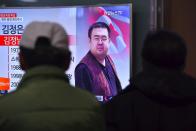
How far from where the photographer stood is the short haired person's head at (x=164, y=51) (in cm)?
198

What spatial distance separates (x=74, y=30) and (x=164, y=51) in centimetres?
226

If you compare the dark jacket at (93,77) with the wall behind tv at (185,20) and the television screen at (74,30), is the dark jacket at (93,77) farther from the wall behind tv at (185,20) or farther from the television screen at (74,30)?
the wall behind tv at (185,20)

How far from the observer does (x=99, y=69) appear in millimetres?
4070

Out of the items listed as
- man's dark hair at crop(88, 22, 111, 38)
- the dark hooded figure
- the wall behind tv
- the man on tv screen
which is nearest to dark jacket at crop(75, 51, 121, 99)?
the man on tv screen

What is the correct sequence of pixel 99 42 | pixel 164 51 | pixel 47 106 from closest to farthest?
pixel 47 106, pixel 164 51, pixel 99 42

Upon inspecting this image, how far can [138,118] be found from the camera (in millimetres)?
2041

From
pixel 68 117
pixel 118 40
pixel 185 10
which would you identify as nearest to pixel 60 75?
pixel 68 117

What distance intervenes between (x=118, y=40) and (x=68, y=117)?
235 centimetres

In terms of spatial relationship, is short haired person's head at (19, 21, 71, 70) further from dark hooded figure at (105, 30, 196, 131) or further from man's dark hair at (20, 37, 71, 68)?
dark hooded figure at (105, 30, 196, 131)

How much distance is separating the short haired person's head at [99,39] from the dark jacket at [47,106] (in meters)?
2.24

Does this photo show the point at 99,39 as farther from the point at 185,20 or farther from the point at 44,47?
the point at 44,47

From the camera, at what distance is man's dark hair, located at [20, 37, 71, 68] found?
177 cm

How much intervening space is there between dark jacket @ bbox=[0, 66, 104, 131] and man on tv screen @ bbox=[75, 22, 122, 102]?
2.20 metres

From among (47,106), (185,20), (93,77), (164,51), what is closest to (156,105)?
(164,51)
